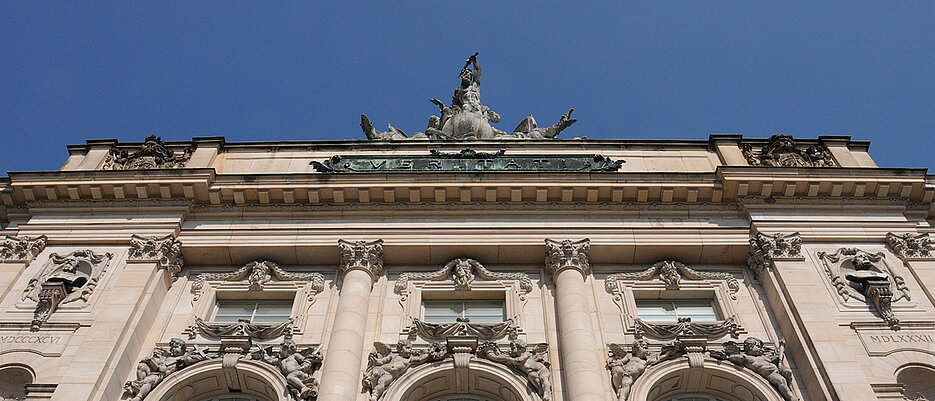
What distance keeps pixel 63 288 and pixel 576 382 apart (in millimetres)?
11304

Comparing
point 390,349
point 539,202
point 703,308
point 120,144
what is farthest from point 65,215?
point 703,308

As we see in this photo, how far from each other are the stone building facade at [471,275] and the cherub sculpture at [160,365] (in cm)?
5

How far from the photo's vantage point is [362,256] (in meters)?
20.6

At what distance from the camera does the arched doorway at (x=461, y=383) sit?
17.4 metres

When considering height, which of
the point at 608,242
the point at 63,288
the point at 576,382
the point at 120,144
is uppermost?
the point at 120,144

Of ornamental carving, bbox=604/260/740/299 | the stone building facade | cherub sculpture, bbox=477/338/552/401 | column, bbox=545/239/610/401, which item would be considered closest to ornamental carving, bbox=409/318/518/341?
the stone building facade

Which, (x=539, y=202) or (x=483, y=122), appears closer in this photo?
(x=539, y=202)

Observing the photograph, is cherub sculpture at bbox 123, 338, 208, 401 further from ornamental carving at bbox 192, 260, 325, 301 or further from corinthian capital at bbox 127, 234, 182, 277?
corinthian capital at bbox 127, 234, 182, 277

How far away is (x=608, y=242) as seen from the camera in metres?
21.0

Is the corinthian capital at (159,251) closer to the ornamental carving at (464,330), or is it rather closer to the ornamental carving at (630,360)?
the ornamental carving at (464,330)

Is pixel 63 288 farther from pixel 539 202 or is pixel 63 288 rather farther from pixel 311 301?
pixel 539 202

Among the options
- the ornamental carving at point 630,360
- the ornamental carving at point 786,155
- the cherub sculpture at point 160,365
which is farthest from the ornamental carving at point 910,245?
the cherub sculpture at point 160,365

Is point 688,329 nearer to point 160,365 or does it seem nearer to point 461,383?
point 461,383

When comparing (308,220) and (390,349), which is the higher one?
(308,220)
